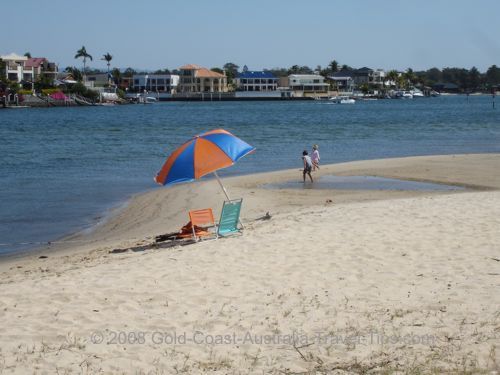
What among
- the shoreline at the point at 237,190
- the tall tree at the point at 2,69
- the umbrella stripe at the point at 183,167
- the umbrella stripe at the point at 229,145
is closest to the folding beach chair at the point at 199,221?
the umbrella stripe at the point at 183,167

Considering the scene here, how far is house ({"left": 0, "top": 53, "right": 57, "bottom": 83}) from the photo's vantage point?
151m

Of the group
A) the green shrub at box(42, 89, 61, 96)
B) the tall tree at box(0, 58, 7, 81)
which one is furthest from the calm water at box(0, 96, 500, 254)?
the green shrub at box(42, 89, 61, 96)

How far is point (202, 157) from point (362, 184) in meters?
12.2

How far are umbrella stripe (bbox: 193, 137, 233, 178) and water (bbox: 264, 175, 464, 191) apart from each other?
10.8 meters

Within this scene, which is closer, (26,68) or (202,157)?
(202,157)

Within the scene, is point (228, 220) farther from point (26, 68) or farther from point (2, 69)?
point (26, 68)

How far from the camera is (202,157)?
43.5ft

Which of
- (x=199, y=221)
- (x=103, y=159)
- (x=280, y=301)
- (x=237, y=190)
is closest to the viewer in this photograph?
(x=280, y=301)

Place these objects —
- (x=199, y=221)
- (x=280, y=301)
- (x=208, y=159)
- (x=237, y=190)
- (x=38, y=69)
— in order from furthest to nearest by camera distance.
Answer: (x=38, y=69), (x=237, y=190), (x=199, y=221), (x=208, y=159), (x=280, y=301)

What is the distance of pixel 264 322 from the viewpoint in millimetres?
8047

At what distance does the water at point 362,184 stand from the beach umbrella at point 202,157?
34.8ft

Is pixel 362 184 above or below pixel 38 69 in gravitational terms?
below

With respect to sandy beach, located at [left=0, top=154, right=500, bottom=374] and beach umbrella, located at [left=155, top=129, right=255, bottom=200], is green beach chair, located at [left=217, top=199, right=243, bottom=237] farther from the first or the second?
beach umbrella, located at [left=155, top=129, right=255, bottom=200]

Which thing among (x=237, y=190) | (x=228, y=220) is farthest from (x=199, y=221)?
(x=237, y=190)
